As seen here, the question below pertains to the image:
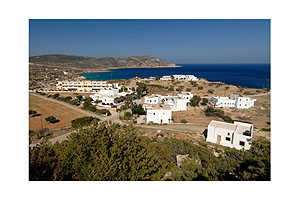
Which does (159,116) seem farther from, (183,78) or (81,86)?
(183,78)

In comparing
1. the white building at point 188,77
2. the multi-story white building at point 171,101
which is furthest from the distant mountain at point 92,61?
the multi-story white building at point 171,101

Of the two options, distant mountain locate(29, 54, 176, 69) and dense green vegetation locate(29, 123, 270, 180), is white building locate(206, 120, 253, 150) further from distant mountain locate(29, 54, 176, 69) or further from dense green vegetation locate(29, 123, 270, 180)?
distant mountain locate(29, 54, 176, 69)

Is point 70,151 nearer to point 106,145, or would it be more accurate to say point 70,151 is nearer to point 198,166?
point 106,145

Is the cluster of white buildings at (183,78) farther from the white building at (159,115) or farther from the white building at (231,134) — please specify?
the white building at (231,134)

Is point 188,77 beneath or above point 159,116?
above

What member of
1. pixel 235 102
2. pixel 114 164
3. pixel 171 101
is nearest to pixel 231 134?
pixel 114 164

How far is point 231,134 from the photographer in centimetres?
1552

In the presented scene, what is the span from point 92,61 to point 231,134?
5855 inches

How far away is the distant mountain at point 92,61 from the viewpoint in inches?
4289

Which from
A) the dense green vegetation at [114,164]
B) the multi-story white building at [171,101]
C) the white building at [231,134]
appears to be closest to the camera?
the dense green vegetation at [114,164]

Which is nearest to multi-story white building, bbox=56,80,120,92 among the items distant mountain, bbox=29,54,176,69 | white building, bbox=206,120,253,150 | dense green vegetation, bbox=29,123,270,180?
white building, bbox=206,120,253,150

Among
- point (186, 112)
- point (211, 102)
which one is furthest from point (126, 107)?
point (211, 102)

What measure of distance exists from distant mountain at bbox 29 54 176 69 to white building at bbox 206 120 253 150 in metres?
111

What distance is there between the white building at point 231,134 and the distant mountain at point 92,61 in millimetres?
111476
